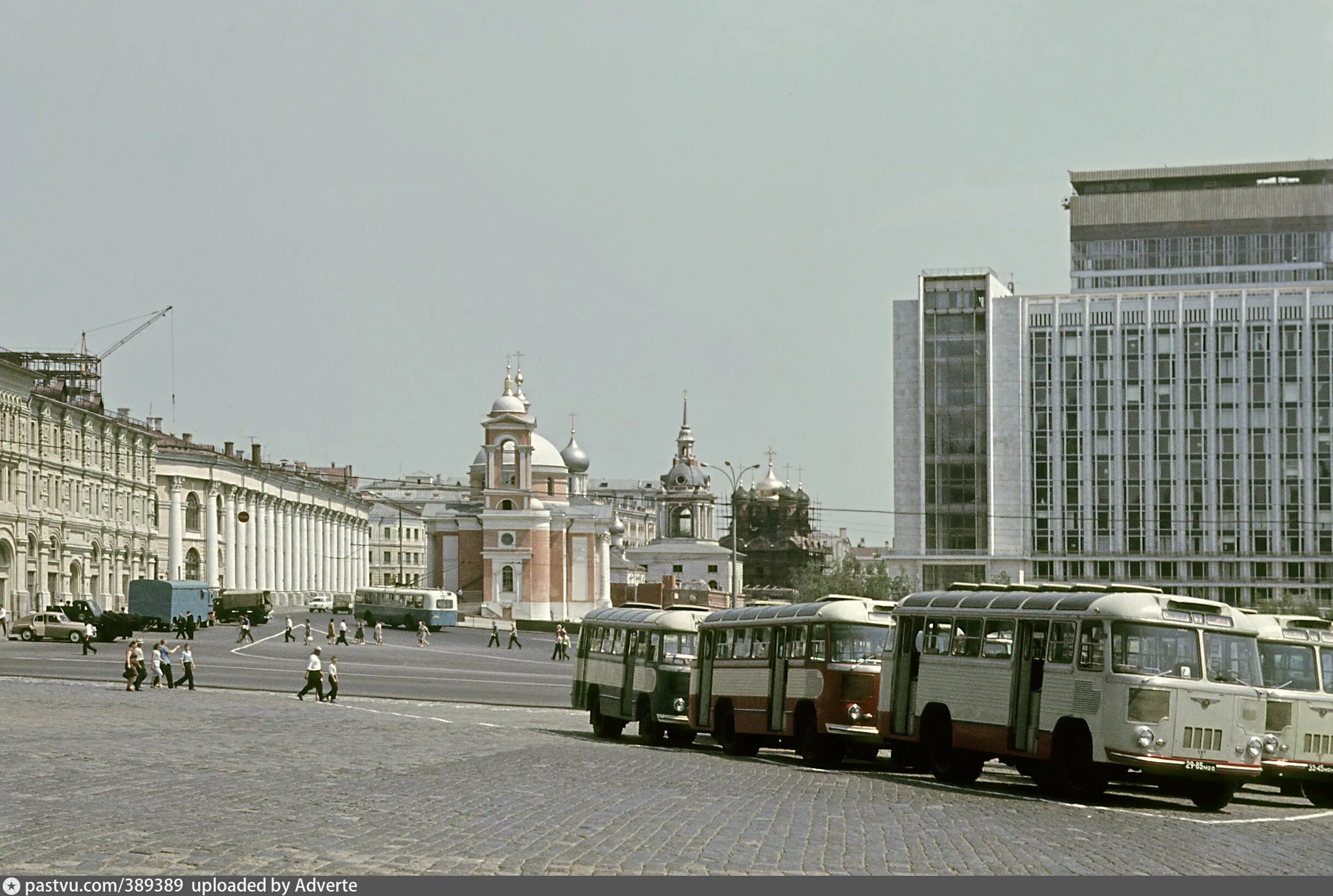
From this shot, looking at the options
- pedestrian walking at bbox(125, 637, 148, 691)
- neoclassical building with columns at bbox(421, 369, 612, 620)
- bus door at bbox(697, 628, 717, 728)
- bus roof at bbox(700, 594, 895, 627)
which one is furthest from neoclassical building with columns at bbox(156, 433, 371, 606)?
bus roof at bbox(700, 594, 895, 627)

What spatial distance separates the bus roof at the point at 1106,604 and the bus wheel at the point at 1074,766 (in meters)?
1.53

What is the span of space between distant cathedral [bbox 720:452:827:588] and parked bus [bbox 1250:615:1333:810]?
14962 cm

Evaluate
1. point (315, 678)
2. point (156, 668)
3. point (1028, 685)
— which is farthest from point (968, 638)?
point (156, 668)

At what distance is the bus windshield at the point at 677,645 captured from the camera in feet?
121

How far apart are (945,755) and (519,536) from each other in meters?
106

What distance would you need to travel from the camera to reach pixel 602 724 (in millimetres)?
39125

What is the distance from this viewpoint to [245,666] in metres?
66.2

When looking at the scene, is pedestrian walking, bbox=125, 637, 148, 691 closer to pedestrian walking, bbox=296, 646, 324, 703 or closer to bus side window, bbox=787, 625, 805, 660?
pedestrian walking, bbox=296, 646, 324, 703

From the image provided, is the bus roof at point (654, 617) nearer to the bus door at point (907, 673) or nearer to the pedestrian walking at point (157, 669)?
the bus door at point (907, 673)

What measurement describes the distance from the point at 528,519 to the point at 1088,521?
3953 cm

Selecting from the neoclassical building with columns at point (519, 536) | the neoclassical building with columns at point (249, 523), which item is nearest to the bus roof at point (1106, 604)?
the neoclassical building with columns at point (519, 536)

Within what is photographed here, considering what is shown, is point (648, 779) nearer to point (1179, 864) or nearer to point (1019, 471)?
point (1179, 864)

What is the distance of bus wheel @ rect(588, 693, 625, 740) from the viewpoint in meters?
38.7

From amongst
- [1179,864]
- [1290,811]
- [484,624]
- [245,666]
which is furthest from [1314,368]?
[1179,864]
